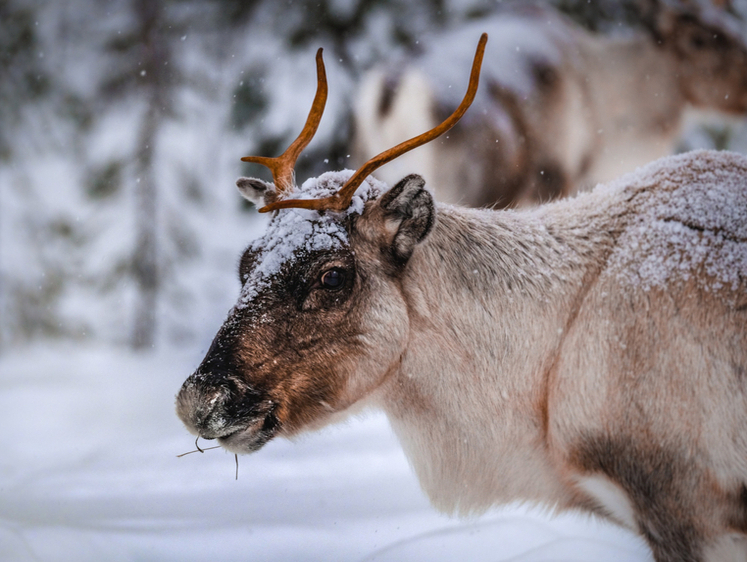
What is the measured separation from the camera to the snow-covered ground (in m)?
2.26

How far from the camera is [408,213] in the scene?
4.94 ft

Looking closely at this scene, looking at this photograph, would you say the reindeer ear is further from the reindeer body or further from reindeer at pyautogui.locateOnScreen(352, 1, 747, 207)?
reindeer at pyautogui.locateOnScreen(352, 1, 747, 207)

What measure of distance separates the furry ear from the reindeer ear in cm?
43

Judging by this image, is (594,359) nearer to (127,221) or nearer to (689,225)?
(689,225)

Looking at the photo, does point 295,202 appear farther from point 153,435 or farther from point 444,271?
point 153,435

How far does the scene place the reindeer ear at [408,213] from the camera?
4.79 ft

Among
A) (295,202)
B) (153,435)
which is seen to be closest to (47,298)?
(153,435)

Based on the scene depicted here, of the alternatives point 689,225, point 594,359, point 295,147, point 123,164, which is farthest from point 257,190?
point 123,164

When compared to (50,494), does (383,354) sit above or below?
above

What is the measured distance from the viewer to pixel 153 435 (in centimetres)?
322

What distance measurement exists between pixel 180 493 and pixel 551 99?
305 centimetres

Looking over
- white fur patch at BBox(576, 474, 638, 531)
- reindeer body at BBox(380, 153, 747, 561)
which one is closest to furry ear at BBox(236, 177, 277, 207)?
reindeer body at BBox(380, 153, 747, 561)

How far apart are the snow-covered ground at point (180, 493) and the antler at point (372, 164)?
2.23 feet

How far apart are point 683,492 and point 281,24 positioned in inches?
135
